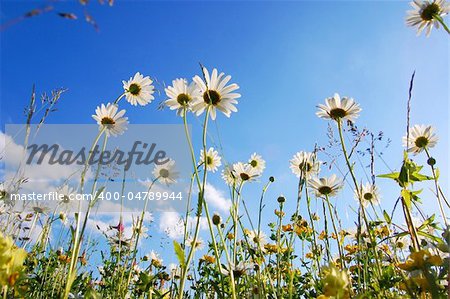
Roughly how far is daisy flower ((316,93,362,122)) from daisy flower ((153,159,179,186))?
1.09 meters

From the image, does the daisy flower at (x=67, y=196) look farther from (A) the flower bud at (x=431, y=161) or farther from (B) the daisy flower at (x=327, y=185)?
(A) the flower bud at (x=431, y=161)

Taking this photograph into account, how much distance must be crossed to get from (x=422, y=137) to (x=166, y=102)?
1.83 m

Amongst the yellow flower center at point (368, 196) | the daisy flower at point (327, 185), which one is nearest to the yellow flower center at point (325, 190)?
the daisy flower at point (327, 185)

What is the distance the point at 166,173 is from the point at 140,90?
64cm

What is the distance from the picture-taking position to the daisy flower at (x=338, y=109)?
2.14 metres

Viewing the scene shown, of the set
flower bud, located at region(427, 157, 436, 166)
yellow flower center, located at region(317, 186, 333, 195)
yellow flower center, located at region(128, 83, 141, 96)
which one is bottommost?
yellow flower center, located at region(317, 186, 333, 195)

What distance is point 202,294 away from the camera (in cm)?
227

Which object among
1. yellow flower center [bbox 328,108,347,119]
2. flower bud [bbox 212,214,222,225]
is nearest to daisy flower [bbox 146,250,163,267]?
flower bud [bbox 212,214,222,225]

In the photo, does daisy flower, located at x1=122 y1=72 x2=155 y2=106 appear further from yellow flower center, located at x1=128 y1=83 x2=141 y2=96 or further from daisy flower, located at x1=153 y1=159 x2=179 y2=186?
daisy flower, located at x1=153 y1=159 x2=179 y2=186

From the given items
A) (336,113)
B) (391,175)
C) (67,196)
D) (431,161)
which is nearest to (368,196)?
(431,161)

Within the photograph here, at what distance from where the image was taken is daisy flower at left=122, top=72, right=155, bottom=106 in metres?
2.27

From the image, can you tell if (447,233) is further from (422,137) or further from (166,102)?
(422,137)

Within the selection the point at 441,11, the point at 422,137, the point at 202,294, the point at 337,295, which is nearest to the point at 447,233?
the point at 337,295

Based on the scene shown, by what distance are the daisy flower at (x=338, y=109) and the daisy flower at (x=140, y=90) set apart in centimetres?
104
